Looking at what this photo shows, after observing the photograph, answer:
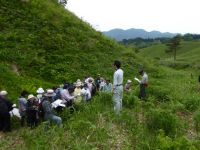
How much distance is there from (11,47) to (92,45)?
22.9 ft

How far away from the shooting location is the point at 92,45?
29703 mm

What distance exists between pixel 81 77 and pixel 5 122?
10.2m

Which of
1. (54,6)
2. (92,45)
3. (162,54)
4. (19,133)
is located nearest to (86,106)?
(19,133)

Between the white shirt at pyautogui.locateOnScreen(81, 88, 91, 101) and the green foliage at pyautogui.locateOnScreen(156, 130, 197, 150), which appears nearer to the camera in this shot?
the green foliage at pyautogui.locateOnScreen(156, 130, 197, 150)

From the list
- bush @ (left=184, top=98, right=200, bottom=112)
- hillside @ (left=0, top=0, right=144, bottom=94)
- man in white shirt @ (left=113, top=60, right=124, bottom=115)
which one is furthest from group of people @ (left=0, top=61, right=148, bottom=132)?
hillside @ (left=0, top=0, right=144, bottom=94)

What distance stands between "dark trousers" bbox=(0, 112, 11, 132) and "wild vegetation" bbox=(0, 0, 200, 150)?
0.89 feet

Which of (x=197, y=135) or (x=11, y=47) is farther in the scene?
(x=11, y=47)

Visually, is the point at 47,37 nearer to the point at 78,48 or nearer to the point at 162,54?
the point at 78,48

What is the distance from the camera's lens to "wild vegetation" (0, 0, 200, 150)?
39.1ft

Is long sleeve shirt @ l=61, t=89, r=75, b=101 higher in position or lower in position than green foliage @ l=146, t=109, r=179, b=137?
higher

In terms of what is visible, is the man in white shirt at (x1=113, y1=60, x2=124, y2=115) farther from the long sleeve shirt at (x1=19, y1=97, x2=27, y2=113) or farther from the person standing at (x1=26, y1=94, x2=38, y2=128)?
the long sleeve shirt at (x1=19, y1=97, x2=27, y2=113)

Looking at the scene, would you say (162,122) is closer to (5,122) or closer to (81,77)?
(5,122)

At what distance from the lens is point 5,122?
14.6m

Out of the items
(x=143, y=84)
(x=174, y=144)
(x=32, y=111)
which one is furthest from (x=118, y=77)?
(x=143, y=84)
